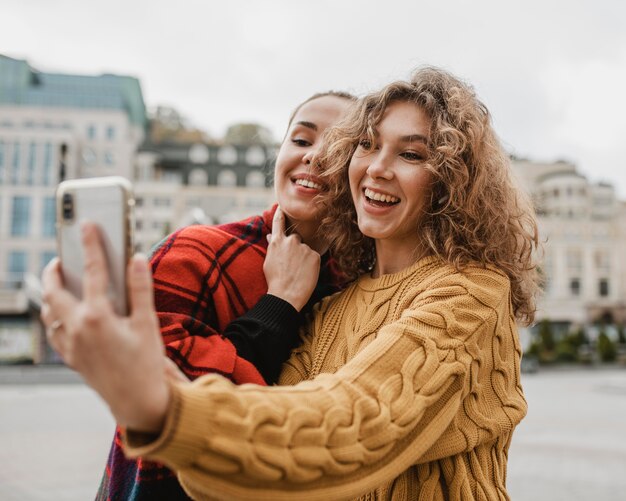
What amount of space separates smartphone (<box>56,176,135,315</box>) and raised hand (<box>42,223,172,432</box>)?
1 cm

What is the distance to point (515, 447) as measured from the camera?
10492 mm

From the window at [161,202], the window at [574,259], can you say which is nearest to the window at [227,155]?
the window at [161,202]

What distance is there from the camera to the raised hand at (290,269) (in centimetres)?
210

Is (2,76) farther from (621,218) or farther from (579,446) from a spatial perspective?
(621,218)

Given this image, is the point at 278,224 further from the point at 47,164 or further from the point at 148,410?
the point at 47,164

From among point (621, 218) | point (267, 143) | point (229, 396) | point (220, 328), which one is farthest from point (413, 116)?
point (621, 218)

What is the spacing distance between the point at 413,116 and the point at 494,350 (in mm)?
771

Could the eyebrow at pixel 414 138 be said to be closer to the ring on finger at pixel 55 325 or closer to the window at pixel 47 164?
the ring on finger at pixel 55 325

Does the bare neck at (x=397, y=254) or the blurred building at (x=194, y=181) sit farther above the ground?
the bare neck at (x=397, y=254)

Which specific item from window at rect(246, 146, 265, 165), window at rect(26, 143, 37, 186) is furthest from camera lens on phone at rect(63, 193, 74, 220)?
window at rect(246, 146, 265, 165)

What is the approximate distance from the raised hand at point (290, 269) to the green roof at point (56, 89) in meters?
45.8

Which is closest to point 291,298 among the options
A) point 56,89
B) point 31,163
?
point 31,163

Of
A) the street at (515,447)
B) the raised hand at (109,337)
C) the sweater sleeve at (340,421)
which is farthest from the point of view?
the street at (515,447)

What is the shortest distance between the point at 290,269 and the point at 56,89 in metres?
47.6
